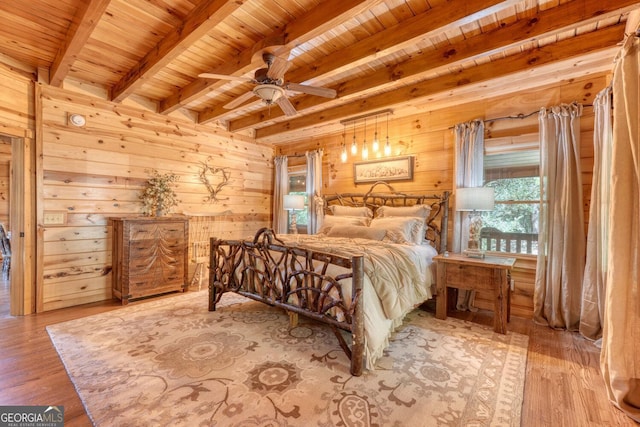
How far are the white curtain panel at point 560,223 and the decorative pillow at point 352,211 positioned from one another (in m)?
2.03

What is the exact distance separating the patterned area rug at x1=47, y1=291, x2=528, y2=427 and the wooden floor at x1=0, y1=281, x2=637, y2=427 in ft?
0.24

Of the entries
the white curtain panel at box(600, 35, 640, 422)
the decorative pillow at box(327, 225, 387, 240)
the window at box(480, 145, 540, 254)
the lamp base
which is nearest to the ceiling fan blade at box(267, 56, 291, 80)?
the decorative pillow at box(327, 225, 387, 240)

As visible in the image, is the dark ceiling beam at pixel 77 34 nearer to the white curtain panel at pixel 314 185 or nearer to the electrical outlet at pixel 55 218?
the electrical outlet at pixel 55 218

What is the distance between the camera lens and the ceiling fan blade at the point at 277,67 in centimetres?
213

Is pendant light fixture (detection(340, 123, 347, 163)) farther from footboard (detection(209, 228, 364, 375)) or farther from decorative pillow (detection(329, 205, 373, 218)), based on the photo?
footboard (detection(209, 228, 364, 375))

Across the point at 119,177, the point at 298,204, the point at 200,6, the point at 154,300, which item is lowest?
the point at 154,300

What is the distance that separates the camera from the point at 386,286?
232cm

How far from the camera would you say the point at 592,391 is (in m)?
1.89

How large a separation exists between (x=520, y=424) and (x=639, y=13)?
9.00 feet

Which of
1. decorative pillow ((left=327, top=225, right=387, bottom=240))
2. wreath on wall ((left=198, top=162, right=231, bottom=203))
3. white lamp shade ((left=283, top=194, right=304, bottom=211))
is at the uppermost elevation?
wreath on wall ((left=198, top=162, right=231, bottom=203))

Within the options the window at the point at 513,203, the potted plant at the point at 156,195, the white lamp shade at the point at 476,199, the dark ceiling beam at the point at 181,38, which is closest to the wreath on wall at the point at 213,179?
the potted plant at the point at 156,195

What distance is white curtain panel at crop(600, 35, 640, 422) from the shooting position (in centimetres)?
170

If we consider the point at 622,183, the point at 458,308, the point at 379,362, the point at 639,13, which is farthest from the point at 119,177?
the point at 639,13

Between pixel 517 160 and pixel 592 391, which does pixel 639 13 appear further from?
pixel 592 391
